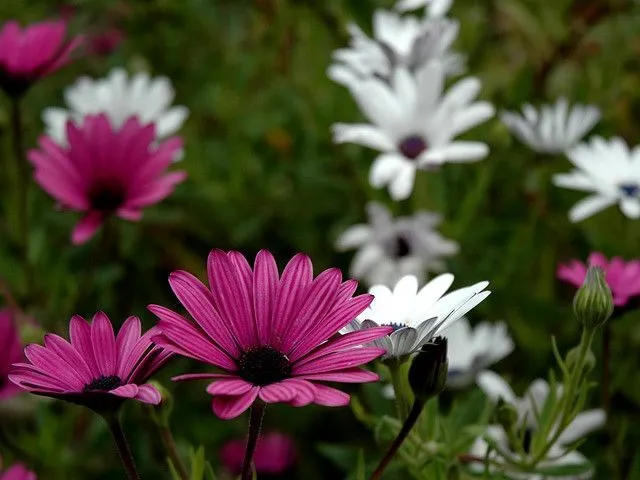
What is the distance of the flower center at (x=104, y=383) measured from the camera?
0.43 m

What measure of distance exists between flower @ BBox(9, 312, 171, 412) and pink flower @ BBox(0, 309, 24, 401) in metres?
0.31

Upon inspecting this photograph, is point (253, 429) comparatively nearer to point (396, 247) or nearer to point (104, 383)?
point (104, 383)

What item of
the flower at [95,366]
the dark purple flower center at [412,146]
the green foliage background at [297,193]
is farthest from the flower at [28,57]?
the flower at [95,366]

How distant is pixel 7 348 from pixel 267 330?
38cm

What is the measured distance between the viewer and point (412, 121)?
878 millimetres

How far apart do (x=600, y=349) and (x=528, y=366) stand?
0.12m

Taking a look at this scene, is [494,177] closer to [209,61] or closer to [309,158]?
[309,158]

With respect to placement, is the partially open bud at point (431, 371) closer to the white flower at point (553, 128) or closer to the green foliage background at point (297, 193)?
the green foliage background at point (297, 193)

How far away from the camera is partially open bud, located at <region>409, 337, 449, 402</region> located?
466 mm

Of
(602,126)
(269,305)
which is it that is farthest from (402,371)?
(602,126)

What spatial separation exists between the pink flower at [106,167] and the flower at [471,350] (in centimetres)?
30

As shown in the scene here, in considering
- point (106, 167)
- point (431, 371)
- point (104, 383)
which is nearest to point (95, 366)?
point (104, 383)

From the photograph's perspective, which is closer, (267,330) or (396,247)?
(267,330)

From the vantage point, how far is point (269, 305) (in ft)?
1.55
